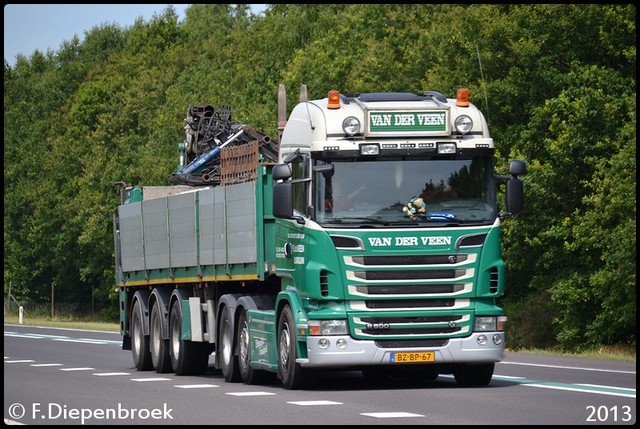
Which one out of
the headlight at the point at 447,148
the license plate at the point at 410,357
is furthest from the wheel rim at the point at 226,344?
the headlight at the point at 447,148

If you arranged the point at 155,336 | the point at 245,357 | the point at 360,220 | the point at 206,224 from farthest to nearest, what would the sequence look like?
the point at 155,336
the point at 206,224
the point at 245,357
the point at 360,220

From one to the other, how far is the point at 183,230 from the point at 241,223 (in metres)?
3.30

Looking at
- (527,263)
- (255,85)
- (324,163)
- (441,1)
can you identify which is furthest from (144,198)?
(255,85)

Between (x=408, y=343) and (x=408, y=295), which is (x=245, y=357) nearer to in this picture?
(x=408, y=343)

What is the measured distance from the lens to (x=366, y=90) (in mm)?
61781

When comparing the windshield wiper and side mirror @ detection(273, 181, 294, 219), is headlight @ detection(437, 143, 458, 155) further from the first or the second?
side mirror @ detection(273, 181, 294, 219)

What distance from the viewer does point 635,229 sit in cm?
3569

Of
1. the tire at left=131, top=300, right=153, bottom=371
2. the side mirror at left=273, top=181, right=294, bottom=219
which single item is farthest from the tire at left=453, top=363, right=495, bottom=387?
the tire at left=131, top=300, right=153, bottom=371

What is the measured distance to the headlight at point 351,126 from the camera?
19.9 metres

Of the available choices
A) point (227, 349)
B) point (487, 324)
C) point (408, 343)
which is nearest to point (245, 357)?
point (227, 349)

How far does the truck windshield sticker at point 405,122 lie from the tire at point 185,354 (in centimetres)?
666

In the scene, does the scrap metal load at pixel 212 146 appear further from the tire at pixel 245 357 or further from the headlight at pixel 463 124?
the headlight at pixel 463 124

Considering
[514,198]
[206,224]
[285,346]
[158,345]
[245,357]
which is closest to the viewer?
[514,198]

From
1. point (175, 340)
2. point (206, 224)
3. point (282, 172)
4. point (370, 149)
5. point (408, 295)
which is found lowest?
point (175, 340)
